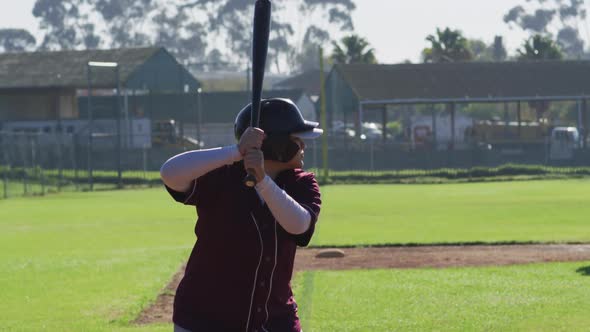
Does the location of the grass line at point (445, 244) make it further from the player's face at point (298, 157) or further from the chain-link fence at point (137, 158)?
the chain-link fence at point (137, 158)

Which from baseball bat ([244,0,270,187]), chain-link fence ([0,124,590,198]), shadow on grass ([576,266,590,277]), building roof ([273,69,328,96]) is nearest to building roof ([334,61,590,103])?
chain-link fence ([0,124,590,198])

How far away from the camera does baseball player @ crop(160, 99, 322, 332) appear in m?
5.15

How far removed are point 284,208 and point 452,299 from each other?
7494mm

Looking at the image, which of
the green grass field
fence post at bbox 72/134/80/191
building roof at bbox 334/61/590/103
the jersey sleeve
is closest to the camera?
the jersey sleeve

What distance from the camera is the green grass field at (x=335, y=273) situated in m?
11.3

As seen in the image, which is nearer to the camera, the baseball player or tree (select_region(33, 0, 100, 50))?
the baseball player

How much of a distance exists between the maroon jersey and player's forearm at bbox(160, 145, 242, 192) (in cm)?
8

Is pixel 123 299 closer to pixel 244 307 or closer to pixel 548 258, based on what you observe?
pixel 548 258

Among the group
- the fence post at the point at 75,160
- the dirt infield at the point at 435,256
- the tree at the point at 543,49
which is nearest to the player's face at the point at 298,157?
the dirt infield at the point at 435,256

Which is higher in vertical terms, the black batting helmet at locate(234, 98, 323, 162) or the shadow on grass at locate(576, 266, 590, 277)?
the black batting helmet at locate(234, 98, 323, 162)

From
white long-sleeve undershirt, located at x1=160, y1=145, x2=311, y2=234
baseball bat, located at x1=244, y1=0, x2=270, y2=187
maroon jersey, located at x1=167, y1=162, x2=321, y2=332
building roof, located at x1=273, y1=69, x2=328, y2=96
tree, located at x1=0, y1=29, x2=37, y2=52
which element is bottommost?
maroon jersey, located at x1=167, y1=162, x2=321, y2=332

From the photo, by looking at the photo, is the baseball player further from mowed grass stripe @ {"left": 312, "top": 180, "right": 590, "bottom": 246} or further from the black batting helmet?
mowed grass stripe @ {"left": 312, "top": 180, "right": 590, "bottom": 246}

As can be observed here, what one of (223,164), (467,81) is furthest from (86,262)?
(467,81)

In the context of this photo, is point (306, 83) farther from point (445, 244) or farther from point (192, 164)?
point (192, 164)
